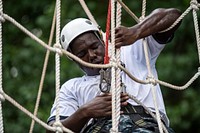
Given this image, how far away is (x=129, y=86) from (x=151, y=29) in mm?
199

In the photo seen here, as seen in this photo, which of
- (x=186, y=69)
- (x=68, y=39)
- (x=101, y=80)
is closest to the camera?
(x=101, y=80)

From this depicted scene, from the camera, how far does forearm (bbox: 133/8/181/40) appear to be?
282cm

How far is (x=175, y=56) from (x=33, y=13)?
1.07 meters

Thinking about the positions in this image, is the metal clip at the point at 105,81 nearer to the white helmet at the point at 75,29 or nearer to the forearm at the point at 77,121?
the forearm at the point at 77,121

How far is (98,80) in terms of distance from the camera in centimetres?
304

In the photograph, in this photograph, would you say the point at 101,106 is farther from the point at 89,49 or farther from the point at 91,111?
the point at 89,49

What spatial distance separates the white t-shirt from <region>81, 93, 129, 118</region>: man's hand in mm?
151

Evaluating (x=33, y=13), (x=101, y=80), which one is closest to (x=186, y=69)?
(x=33, y=13)

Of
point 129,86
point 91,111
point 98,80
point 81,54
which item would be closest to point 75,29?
point 81,54

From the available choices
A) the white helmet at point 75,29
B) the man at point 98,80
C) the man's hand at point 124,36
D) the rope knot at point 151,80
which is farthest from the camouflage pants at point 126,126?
the white helmet at point 75,29

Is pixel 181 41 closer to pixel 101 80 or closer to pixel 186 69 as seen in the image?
pixel 186 69

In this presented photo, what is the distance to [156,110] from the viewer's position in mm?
2787

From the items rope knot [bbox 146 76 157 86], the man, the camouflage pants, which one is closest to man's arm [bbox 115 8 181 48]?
the man

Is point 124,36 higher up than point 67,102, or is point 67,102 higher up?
point 124,36
